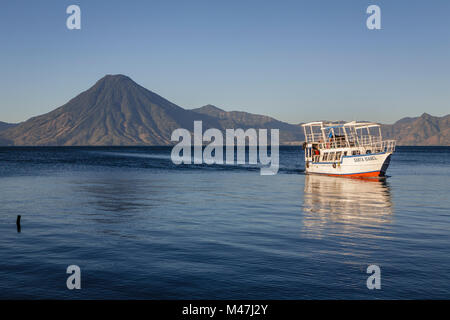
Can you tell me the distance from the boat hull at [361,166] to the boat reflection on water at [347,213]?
19.9 m

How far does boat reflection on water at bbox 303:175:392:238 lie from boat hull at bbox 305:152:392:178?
19.9 meters

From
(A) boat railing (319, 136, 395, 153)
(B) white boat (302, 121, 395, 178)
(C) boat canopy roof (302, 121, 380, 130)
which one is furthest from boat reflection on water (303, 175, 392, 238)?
(C) boat canopy roof (302, 121, 380, 130)

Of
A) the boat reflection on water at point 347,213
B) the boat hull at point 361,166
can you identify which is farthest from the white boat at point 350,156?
the boat reflection on water at point 347,213

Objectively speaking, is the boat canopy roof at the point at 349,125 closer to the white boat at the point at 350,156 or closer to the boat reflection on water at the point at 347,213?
the white boat at the point at 350,156

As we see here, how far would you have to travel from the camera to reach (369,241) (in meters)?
21.3

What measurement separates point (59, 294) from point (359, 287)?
10301 mm

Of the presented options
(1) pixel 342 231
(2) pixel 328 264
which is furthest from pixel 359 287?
(1) pixel 342 231

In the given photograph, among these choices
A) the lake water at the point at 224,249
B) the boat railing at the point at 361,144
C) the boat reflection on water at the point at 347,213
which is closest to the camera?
the lake water at the point at 224,249

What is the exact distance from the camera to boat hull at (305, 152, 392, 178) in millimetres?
66062

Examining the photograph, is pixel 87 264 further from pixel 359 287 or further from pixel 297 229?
pixel 297 229

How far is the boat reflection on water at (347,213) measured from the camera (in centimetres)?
2397

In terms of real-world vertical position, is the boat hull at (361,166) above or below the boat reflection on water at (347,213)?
above

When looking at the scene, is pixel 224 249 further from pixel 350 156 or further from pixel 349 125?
pixel 349 125
